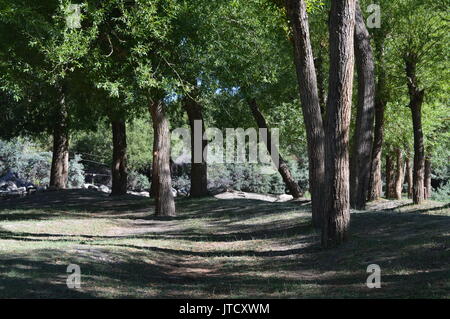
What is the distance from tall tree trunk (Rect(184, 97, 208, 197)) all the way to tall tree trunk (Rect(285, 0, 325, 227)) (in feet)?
36.8

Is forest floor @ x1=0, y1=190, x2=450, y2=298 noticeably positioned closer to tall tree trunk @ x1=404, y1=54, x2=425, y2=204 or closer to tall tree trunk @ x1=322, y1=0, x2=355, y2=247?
tall tree trunk @ x1=322, y1=0, x2=355, y2=247

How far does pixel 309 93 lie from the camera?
13.4m

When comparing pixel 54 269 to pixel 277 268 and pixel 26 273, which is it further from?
pixel 277 268

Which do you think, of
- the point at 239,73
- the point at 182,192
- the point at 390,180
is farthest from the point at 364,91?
the point at 182,192

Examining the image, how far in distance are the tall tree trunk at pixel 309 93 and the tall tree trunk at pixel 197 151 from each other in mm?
11225

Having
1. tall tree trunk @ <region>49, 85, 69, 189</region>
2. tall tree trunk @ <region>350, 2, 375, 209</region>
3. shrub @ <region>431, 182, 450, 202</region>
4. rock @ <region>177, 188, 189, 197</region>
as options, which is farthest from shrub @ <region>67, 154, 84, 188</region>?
tall tree trunk @ <region>350, 2, 375, 209</region>

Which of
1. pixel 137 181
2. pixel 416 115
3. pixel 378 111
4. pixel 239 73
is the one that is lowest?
pixel 137 181

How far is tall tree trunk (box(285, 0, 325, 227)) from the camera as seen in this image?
12.9 metres

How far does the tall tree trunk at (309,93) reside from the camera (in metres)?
12.9

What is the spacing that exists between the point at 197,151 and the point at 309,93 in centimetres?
1280

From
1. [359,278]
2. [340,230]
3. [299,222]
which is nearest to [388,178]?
[299,222]

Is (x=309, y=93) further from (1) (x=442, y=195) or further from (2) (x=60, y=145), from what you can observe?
(1) (x=442, y=195)

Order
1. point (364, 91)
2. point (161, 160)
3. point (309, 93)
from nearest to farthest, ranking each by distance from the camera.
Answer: point (309, 93)
point (364, 91)
point (161, 160)

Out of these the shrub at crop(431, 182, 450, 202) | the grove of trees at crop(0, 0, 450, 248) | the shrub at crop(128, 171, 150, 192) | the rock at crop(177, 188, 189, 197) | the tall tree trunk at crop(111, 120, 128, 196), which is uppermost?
the grove of trees at crop(0, 0, 450, 248)
